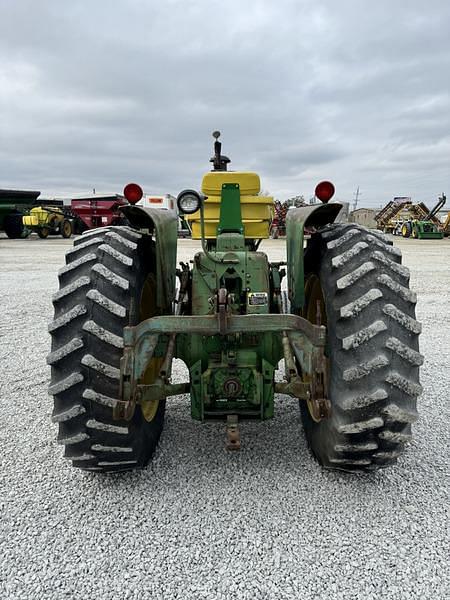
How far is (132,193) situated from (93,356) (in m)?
1.21

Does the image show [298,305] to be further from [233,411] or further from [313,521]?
[313,521]

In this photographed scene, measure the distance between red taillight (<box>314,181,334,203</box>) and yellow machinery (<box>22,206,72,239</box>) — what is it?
1046 inches

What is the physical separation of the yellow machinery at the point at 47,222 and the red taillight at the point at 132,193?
2594cm

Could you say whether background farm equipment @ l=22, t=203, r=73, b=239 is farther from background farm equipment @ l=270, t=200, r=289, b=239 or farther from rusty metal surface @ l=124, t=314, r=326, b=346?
rusty metal surface @ l=124, t=314, r=326, b=346

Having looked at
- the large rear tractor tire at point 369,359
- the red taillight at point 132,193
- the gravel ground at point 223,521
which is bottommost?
the gravel ground at point 223,521

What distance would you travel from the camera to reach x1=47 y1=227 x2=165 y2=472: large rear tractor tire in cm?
245

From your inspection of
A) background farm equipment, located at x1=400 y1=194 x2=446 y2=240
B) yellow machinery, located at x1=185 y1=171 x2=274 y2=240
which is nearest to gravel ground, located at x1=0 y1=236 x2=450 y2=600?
yellow machinery, located at x1=185 y1=171 x2=274 y2=240

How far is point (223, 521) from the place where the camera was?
8.12ft

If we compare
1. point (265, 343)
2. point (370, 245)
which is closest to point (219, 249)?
point (265, 343)

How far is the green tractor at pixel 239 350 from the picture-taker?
7.91 feet

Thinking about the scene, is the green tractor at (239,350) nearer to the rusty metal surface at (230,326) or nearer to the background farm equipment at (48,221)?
the rusty metal surface at (230,326)

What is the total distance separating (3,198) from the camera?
2558cm

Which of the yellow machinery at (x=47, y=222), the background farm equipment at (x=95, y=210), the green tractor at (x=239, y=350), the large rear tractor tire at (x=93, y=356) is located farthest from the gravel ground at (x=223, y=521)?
the yellow machinery at (x=47, y=222)

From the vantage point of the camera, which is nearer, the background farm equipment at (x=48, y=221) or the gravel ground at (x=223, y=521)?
the gravel ground at (x=223, y=521)
